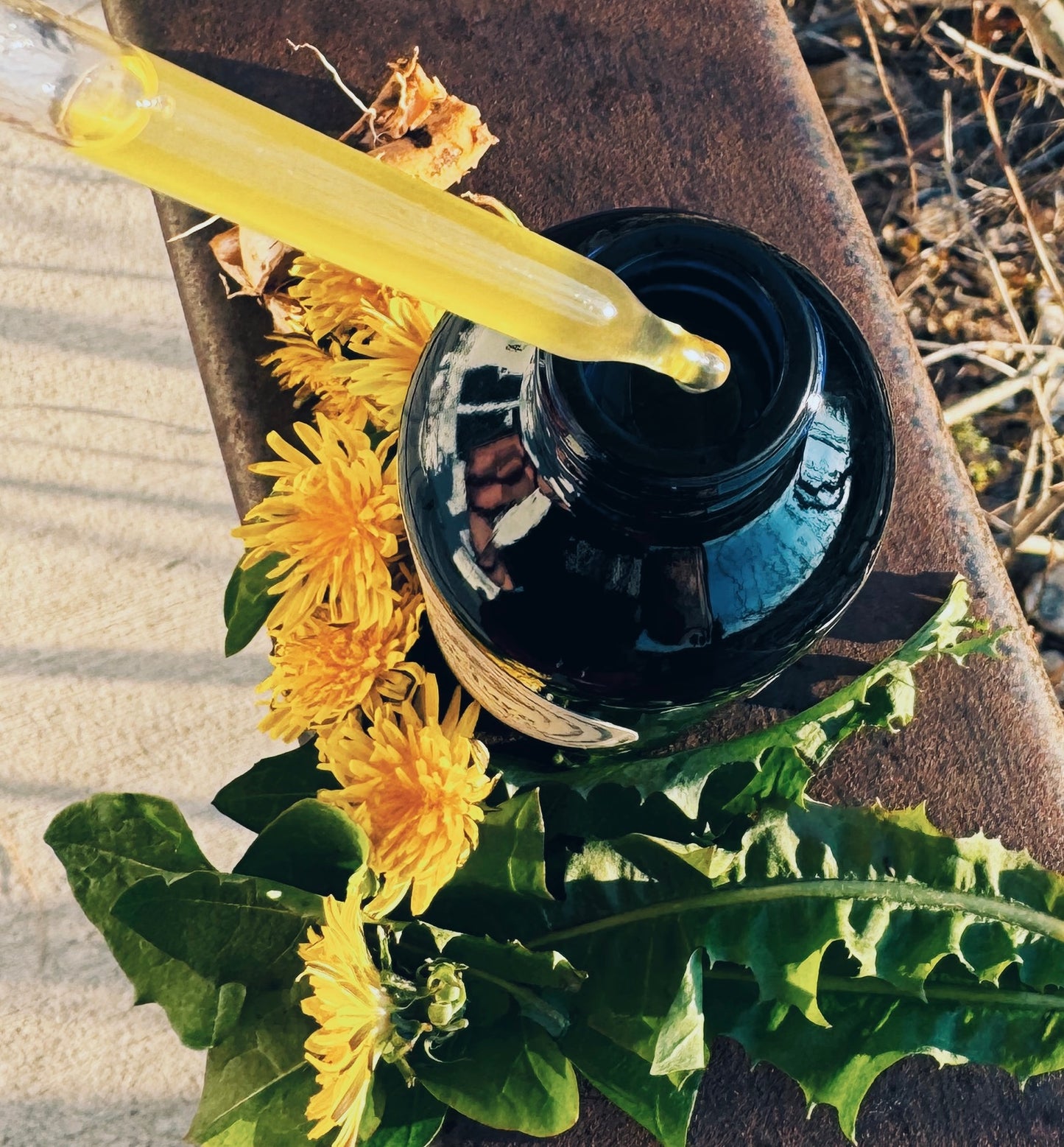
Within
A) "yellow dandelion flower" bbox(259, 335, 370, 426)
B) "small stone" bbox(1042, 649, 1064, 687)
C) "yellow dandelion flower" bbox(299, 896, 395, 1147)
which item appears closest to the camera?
"yellow dandelion flower" bbox(299, 896, 395, 1147)

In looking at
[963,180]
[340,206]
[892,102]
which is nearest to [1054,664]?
[963,180]

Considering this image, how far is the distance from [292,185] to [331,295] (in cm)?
56

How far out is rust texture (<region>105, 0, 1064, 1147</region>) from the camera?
105cm

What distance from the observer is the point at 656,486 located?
1.59 ft

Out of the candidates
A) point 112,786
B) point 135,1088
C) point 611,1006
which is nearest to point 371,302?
point 611,1006

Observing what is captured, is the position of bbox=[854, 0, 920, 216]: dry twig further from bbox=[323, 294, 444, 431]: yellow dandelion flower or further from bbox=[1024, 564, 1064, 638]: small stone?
bbox=[323, 294, 444, 431]: yellow dandelion flower

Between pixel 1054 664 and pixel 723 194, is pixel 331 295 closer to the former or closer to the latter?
pixel 723 194

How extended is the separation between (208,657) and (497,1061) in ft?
2.83

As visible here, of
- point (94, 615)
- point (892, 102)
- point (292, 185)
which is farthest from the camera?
point (892, 102)

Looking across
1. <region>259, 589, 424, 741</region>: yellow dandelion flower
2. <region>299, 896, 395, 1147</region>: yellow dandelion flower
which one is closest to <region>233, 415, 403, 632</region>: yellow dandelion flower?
<region>259, 589, 424, 741</region>: yellow dandelion flower

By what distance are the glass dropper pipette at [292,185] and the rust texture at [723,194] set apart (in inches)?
26.9

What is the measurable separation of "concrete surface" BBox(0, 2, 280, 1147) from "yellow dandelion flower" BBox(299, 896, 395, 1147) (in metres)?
0.78

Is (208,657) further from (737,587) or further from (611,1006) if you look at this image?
(737,587)

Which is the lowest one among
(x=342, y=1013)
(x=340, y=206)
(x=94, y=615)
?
(x=94, y=615)
